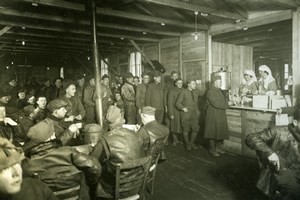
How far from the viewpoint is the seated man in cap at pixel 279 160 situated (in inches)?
129

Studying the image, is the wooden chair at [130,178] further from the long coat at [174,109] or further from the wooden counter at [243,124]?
the long coat at [174,109]

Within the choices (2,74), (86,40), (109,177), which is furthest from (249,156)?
(2,74)

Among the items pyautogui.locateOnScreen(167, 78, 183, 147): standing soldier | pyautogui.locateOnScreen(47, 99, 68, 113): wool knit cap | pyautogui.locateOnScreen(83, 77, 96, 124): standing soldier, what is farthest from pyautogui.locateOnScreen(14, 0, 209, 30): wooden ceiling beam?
pyautogui.locateOnScreen(83, 77, 96, 124): standing soldier

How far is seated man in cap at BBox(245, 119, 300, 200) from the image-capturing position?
129 inches

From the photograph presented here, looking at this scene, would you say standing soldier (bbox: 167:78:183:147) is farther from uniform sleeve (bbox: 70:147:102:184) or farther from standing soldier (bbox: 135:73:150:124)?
uniform sleeve (bbox: 70:147:102:184)

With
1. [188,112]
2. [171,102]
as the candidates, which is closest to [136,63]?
Answer: [171,102]

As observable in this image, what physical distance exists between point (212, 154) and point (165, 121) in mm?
2280

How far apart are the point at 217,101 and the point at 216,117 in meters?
0.43

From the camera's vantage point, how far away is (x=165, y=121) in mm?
8930

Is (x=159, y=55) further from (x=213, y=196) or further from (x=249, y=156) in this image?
(x=213, y=196)

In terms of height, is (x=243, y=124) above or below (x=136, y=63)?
below

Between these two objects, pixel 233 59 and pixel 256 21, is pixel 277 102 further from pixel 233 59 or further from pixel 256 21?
pixel 233 59

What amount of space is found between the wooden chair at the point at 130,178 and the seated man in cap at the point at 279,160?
141cm

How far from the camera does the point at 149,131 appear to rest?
14.8 feet
